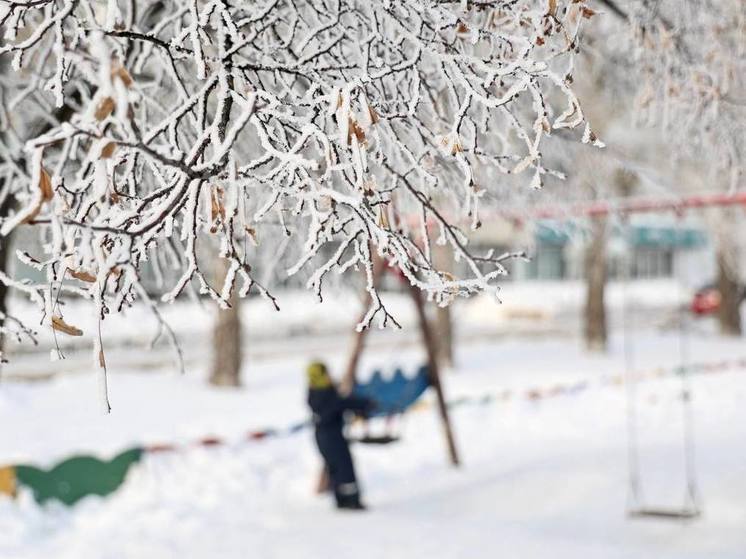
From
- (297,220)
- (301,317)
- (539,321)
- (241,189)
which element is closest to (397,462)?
(297,220)

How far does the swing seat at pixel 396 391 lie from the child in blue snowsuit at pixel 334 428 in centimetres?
65

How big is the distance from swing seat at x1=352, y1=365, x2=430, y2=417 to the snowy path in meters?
0.72

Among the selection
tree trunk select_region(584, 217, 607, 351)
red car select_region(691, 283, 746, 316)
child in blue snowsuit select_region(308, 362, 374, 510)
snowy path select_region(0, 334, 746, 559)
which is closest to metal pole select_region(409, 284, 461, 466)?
snowy path select_region(0, 334, 746, 559)

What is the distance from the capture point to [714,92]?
4.15m

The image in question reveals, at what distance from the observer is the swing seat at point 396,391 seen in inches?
318

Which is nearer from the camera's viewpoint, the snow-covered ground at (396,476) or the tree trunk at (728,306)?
the snow-covered ground at (396,476)

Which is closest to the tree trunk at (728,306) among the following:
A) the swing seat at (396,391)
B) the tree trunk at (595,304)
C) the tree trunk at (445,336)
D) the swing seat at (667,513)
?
the tree trunk at (595,304)

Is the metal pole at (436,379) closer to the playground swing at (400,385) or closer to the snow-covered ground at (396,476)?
the playground swing at (400,385)

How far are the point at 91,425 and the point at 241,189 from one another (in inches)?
367

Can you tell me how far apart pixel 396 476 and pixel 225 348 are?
5415 millimetres

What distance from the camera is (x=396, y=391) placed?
8.40 meters

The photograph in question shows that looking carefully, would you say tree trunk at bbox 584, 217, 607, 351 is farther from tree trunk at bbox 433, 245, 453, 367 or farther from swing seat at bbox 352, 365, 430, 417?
swing seat at bbox 352, 365, 430, 417

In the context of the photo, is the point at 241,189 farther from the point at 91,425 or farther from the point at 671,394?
the point at 671,394

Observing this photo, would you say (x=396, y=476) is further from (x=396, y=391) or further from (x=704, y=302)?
(x=704, y=302)
